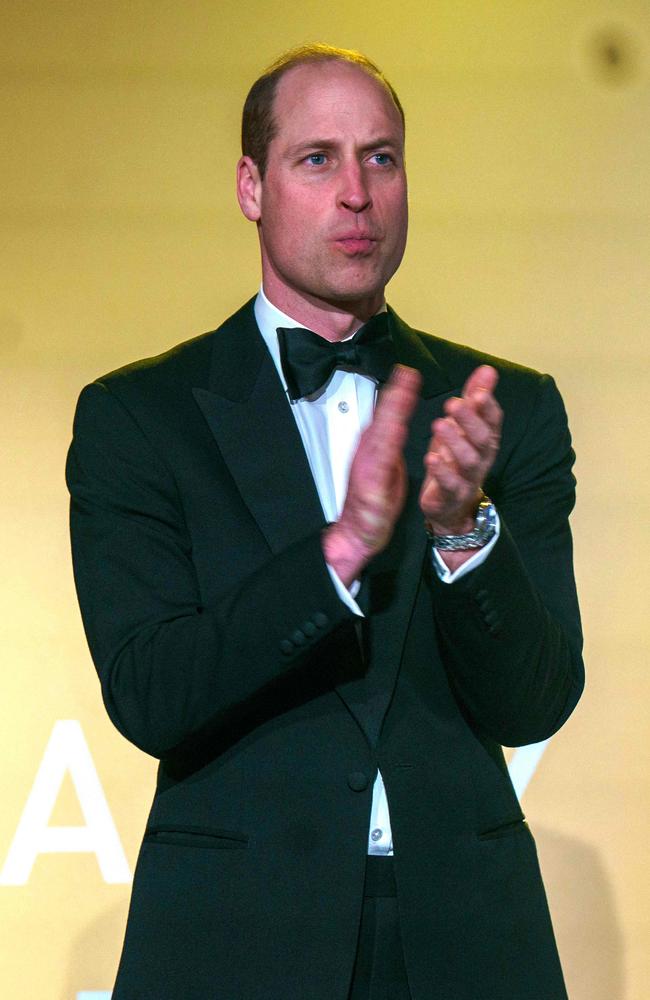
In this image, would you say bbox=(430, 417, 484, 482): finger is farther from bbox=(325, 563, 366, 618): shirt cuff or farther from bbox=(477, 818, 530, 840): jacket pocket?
bbox=(477, 818, 530, 840): jacket pocket

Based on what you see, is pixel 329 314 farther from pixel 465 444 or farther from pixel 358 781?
pixel 358 781

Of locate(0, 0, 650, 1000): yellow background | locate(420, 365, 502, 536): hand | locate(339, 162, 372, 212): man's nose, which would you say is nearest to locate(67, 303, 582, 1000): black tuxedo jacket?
locate(420, 365, 502, 536): hand

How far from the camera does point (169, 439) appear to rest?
170 centimetres

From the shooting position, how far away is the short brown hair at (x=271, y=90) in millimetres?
1878

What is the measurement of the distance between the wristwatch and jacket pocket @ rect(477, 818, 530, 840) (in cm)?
33

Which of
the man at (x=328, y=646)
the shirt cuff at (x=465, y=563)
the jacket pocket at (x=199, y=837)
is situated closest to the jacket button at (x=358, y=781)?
the man at (x=328, y=646)

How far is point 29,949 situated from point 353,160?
1.77 metres

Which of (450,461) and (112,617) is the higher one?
(450,461)

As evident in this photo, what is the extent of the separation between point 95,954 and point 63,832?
0.25 meters

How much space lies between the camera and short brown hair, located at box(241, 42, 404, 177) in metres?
1.88

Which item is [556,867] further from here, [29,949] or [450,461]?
[450,461]

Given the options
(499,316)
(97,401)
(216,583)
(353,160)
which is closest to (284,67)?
(353,160)

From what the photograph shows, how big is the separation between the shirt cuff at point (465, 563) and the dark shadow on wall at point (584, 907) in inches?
59.2

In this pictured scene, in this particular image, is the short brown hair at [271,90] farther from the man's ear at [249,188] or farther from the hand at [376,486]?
the hand at [376,486]
